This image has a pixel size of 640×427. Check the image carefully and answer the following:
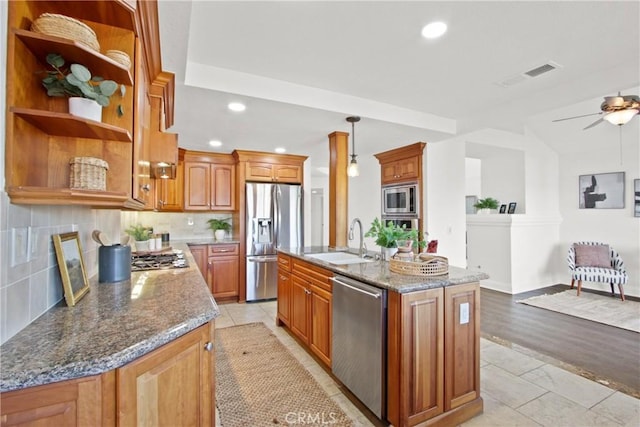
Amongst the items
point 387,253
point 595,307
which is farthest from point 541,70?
point 595,307

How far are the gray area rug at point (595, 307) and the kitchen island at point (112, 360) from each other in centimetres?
459

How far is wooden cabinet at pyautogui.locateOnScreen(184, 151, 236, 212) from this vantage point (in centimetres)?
475

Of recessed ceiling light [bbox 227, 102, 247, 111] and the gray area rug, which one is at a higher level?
recessed ceiling light [bbox 227, 102, 247, 111]

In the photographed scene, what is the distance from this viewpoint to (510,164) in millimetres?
5523

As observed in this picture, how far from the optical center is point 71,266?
4.60ft

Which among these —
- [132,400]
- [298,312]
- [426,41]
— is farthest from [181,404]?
[426,41]

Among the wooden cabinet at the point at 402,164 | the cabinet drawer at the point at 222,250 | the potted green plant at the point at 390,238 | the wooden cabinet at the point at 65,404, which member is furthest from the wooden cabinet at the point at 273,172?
the wooden cabinet at the point at 65,404

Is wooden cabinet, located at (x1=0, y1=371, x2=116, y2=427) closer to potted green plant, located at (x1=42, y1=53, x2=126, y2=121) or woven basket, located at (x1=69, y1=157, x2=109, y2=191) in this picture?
woven basket, located at (x1=69, y1=157, x2=109, y2=191)

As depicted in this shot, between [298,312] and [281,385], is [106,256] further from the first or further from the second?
[298,312]

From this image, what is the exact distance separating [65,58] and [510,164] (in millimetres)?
6194

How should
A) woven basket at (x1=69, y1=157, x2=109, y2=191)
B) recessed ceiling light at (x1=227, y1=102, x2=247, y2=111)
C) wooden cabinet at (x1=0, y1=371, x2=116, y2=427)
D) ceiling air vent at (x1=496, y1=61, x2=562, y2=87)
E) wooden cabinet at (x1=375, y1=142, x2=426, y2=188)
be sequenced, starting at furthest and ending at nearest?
wooden cabinet at (x1=375, y1=142, x2=426, y2=188), recessed ceiling light at (x1=227, y1=102, x2=247, y2=111), ceiling air vent at (x1=496, y1=61, x2=562, y2=87), woven basket at (x1=69, y1=157, x2=109, y2=191), wooden cabinet at (x1=0, y1=371, x2=116, y2=427)

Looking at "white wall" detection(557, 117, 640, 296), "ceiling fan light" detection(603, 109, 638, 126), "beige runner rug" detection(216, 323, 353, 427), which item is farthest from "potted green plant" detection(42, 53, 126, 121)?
"white wall" detection(557, 117, 640, 296)

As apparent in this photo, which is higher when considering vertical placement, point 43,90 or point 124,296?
point 43,90

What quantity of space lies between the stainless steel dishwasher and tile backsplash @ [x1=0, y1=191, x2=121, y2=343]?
154 centimetres
